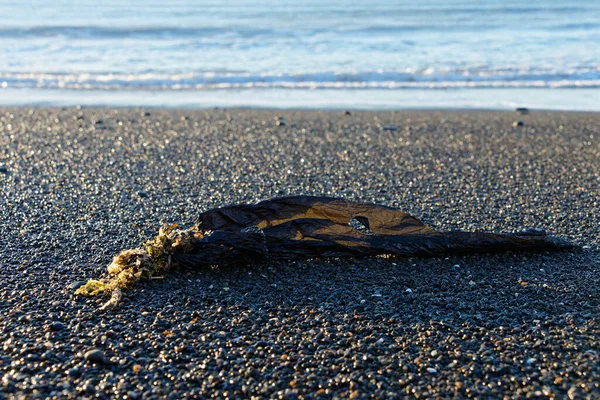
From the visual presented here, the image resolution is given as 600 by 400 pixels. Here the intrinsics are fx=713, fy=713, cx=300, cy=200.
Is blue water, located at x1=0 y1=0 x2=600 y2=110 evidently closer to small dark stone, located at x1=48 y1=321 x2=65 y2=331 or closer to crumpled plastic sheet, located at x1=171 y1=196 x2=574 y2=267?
crumpled plastic sheet, located at x1=171 y1=196 x2=574 y2=267

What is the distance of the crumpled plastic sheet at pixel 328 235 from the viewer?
4.12m

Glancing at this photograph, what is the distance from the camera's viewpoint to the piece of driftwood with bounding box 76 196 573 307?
13.2ft

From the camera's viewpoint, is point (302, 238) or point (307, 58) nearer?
point (302, 238)

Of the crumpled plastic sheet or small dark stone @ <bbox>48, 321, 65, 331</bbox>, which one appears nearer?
small dark stone @ <bbox>48, 321, 65, 331</bbox>

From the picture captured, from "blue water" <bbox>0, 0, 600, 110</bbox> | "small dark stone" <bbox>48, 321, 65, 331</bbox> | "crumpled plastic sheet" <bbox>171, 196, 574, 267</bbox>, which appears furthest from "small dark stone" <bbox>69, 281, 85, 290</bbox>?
"blue water" <bbox>0, 0, 600, 110</bbox>

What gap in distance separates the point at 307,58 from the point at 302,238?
1376cm

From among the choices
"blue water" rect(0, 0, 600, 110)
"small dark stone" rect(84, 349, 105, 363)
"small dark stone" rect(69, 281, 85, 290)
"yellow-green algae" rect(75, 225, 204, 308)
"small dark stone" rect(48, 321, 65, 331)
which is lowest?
"small dark stone" rect(84, 349, 105, 363)

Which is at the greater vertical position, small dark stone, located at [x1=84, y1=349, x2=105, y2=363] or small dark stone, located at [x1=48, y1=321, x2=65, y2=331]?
small dark stone, located at [x1=48, y1=321, x2=65, y2=331]

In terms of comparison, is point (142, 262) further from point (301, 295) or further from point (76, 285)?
point (301, 295)

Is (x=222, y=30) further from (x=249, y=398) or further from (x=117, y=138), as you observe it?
(x=249, y=398)

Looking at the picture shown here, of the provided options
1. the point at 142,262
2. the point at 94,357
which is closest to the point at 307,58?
the point at 142,262

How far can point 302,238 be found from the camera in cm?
426

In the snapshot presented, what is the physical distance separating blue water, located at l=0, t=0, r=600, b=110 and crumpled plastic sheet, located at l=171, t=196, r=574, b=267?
23.8ft

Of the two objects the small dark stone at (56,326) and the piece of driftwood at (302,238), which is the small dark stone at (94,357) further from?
the piece of driftwood at (302,238)
